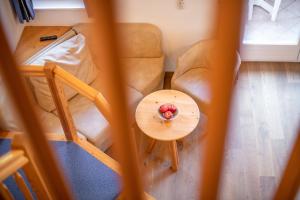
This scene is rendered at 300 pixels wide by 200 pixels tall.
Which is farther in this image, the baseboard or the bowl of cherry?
the baseboard

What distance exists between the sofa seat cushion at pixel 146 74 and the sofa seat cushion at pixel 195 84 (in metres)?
0.20

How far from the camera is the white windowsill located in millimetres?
3986

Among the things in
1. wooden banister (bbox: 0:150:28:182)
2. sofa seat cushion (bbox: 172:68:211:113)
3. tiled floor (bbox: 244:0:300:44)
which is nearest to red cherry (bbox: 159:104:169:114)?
sofa seat cushion (bbox: 172:68:211:113)

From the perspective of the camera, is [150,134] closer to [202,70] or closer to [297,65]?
[202,70]

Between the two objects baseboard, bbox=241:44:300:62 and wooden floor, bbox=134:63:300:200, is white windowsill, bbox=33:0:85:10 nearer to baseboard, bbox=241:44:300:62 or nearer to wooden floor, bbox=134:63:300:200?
wooden floor, bbox=134:63:300:200

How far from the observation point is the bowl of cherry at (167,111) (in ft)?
10.9

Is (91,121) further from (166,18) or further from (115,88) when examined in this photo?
(115,88)

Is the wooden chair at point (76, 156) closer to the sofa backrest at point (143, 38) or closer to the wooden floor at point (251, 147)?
the wooden floor at point (251, 147)

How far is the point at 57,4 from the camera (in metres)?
4.03

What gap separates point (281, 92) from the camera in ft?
13.3

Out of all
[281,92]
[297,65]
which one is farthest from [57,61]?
[297,65]

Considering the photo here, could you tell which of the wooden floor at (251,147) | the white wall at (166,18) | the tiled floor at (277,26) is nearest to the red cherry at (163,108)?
the wooden floor at (251,147)

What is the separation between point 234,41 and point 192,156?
314cm

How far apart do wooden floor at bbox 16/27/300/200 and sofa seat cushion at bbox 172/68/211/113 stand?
318 mm
